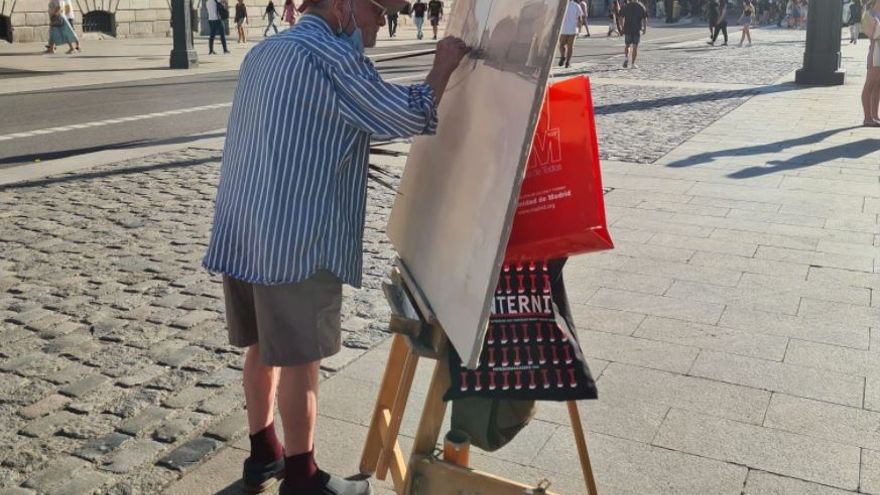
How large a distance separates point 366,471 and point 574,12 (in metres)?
19.4

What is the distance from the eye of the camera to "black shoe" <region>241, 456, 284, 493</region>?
330 cm

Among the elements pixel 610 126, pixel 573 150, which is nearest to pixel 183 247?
pixel 573 150

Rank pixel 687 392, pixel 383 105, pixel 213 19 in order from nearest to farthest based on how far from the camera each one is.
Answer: pixel 383 105, pixel 687 392, pixel 213 19

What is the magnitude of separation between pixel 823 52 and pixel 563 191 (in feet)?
54.3

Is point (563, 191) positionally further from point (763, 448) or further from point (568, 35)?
point (568, 35)

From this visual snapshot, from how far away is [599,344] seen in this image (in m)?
4.72

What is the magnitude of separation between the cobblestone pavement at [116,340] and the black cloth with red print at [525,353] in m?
1.44

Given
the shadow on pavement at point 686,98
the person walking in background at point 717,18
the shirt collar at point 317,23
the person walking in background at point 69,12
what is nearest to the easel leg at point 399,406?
the shirt collar at point 317,23

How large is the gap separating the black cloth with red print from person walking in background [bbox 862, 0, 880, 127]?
10.5 metres

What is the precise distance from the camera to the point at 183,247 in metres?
6.71

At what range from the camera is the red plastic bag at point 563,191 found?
2.46 m

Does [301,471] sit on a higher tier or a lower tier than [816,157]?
lower

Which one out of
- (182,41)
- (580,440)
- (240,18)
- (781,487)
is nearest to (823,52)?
(182,41)

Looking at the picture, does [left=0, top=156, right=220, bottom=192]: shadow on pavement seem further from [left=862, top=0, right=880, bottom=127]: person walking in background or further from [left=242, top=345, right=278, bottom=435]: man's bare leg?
[left=862, top=0, right=880, bottom=127]: person walking in background
